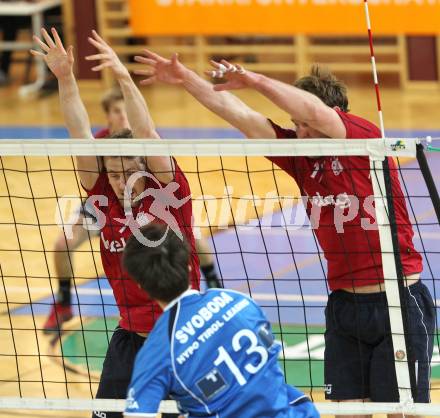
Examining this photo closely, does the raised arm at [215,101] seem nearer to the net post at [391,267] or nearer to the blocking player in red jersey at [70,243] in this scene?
the net post at [391,267]

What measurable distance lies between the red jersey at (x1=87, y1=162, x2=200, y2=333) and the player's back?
1193 mm

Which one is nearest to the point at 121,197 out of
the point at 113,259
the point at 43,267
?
the point at 113,259

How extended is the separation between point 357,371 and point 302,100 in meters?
1.37

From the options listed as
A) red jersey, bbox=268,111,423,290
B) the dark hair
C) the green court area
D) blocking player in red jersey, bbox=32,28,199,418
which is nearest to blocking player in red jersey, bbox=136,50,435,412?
red jersey, bbox=268,111,423,290

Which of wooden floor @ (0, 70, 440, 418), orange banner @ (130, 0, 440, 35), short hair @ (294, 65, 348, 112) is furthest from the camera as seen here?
orange banner @ (130, 0, 440, 35)

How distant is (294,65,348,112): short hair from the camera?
5.50 meters

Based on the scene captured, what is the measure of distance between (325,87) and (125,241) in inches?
49.9

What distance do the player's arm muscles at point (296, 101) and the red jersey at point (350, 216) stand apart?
175 millimetres

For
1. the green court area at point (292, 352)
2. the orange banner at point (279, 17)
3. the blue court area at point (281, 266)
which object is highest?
the orange banner at point (279, 17)

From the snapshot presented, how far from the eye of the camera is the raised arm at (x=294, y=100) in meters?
5.16

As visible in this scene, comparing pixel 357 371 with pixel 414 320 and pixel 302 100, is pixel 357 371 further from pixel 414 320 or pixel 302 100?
pixel 302 100

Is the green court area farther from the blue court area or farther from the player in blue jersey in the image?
the player in blue jersey

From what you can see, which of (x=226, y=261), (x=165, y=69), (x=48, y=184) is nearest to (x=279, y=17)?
(x=48, y=184)

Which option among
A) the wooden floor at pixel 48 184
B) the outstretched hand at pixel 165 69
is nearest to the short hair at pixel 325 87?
the outstretched hand at pixel 165 69
